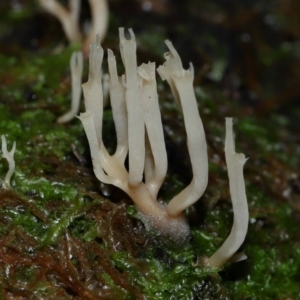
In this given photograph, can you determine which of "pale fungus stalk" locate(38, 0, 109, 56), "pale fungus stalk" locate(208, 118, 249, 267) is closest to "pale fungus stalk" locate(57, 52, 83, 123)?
"pale fungus stalk" locate(38, 0, 109, 56)

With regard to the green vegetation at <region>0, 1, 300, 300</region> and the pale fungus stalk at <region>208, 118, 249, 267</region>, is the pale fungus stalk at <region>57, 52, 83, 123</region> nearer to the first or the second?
the green vegetation at <region>0, 1, 300, 300</region>

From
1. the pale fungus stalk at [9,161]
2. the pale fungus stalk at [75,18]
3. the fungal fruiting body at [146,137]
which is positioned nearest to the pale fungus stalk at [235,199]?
the fungal fruiting body at [146,137]

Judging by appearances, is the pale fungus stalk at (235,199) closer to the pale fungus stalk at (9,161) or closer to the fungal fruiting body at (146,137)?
the fungal fruiting body at (146,137)

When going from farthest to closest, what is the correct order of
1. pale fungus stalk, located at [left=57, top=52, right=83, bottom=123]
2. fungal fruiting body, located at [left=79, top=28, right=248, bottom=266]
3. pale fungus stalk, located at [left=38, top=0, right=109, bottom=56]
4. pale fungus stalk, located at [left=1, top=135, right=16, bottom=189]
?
pale fungus stalk, located at [left=38, top=0, right=109, bottom=56] < pale fungus stalk, located at [left=57, top=52, right=83, bottom=123] < pale fungus stalk, located at [left=1, top=135, right=16, bottom=189] < fungal fruiting body, located at [left=79, top=28, right=248, bottom=266]

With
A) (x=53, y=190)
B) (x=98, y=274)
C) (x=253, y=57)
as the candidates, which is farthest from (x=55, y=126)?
(x=253, y=57)

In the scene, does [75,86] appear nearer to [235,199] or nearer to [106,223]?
[106,223]

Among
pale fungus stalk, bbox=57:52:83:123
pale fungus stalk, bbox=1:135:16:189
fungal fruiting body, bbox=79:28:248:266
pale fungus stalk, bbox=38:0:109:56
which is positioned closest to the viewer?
fungal fruiting body, bbox=79:28:248:266
